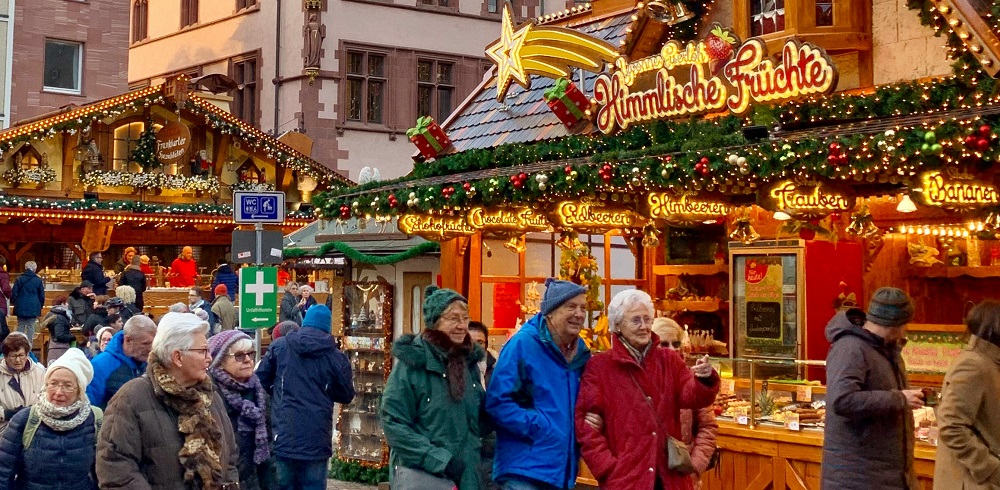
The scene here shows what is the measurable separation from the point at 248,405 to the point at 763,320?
24.3 feet

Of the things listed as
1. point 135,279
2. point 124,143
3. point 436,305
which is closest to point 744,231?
point 436,305

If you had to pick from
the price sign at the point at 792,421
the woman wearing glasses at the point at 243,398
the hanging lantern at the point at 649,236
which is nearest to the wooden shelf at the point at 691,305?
the hanging lantern at the point at 649,236

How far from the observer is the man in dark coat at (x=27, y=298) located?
70.7 ft

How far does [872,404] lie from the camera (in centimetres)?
687

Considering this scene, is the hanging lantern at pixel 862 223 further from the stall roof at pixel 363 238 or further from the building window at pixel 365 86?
the building window at pixel 365 86

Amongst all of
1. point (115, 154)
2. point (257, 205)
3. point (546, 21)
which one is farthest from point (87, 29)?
point (257, 205)

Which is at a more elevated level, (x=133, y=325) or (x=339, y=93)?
(x=339, y=93)

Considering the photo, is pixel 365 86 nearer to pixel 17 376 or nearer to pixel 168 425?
pixel 17 376

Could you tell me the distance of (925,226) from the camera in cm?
1316

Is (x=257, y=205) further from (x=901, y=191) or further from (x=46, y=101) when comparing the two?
(x=46, y=101)

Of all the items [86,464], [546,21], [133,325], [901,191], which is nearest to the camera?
[86,464]

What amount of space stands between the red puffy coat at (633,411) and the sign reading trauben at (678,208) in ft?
16.2

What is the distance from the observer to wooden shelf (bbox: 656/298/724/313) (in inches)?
595

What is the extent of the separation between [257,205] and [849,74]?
5993 mm
